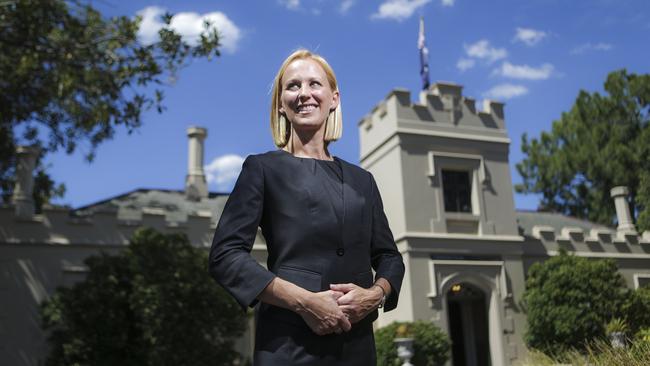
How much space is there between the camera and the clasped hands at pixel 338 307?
2211 millimetres

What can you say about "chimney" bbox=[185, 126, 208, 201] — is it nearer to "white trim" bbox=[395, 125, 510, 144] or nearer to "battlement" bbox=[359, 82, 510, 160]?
"battlement" bbox=[359, 82, 510, 160]

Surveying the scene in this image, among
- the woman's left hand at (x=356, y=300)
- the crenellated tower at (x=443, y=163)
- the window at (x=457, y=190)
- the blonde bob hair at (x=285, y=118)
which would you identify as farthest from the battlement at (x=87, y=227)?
the woman's left hand at (x=356, y=300)

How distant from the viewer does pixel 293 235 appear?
2.42 metres

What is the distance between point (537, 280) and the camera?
1636 centimetres

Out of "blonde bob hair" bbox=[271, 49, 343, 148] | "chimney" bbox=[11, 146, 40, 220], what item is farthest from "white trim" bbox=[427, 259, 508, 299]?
"blonde bob hair" bbox=[271, 49, 343, 148]

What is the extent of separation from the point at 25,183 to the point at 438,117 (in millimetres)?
11256

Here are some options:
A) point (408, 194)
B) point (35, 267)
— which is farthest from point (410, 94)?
point (35, 267)

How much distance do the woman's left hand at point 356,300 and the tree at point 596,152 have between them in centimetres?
2605

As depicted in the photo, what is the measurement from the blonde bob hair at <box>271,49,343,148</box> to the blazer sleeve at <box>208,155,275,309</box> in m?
0.29

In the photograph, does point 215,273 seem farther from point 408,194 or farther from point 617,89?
point 617,89

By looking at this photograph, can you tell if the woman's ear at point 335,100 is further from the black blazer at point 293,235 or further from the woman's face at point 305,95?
the black blazer at point 293,235

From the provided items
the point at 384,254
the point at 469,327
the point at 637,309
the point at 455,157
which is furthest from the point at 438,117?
the point at 384,254

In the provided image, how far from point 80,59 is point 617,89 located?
2386 cm

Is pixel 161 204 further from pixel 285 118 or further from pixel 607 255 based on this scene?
pixel 285 118
